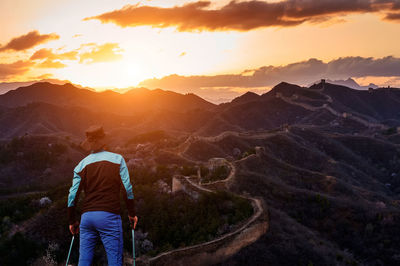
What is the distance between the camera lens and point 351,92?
144m

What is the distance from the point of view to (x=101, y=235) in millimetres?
5066

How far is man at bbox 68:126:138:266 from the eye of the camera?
5.05m

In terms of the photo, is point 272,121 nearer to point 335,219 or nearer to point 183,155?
point 183,155

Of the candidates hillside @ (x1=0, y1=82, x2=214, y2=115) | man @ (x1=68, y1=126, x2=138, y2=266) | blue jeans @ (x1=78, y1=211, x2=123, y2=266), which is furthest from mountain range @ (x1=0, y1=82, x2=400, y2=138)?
blue jeans @ (x1=78, y1=211, x2=123, y2=266)

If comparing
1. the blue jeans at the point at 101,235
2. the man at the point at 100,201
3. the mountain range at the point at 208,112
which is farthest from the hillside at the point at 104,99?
the blue jeans at the point at 101,235

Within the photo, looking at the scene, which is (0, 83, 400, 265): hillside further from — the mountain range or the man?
the mountain range

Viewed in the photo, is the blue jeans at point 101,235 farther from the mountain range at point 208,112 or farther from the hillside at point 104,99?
the hillside at point 104,99

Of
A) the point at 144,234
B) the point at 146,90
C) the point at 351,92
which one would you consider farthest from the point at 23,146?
the point at 351,92

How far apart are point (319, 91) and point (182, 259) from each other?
135636mm

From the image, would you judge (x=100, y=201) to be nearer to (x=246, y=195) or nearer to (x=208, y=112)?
(x=246, y=195)

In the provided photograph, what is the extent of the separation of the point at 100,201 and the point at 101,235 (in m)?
0.59

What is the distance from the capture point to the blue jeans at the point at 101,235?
16.5ft

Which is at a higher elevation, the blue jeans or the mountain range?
the blue jeans

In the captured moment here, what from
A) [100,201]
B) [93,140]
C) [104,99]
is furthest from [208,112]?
[100,201]
